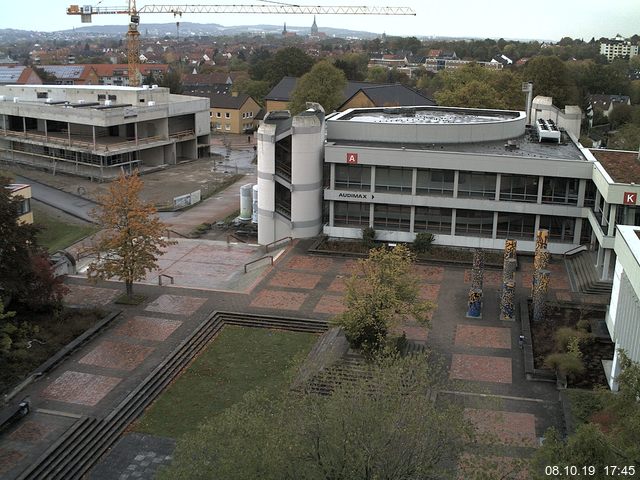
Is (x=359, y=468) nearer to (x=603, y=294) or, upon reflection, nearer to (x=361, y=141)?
(x=603, y=294)

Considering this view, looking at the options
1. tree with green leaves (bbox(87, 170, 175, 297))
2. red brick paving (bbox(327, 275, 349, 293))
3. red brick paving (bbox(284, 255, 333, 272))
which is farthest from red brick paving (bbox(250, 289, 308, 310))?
tree with green leaves (bbox(87, 170, 175, 297))

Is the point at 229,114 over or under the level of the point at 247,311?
over

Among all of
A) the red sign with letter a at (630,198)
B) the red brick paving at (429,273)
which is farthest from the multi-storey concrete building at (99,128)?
the red sign with letter a at (630,198)

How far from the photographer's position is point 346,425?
17047 millimetres

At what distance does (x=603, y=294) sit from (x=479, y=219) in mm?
9665

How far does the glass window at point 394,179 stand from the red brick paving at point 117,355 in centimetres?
2020

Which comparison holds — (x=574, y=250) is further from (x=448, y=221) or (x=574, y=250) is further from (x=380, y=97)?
(x=380, y=97)

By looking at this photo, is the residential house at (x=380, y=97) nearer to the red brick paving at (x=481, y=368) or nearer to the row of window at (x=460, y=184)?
the row of window at (x=460, y=184)

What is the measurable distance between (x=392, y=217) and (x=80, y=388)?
2410cm

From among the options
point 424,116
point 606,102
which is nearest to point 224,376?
point 424,116

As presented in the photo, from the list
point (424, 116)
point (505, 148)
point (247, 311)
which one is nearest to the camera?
point (247, 311)

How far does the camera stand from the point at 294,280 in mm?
40656

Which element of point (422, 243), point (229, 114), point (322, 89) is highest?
point (322, 89)

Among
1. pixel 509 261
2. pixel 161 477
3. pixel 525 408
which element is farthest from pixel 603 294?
pixel 161 477
